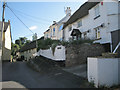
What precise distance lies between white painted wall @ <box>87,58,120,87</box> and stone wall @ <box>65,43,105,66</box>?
5.44 metres

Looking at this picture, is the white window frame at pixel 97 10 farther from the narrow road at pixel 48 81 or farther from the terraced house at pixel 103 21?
the narrow road at pixel 48 81

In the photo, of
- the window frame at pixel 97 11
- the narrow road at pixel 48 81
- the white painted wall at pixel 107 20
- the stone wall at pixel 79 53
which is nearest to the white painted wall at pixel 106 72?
the narrow road at pixel 48 81

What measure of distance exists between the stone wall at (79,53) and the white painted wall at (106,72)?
544 cm

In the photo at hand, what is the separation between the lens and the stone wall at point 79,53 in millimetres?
10859

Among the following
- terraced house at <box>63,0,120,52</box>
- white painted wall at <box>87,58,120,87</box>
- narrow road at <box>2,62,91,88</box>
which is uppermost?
terraced house at <box>63,0,120,52</box>

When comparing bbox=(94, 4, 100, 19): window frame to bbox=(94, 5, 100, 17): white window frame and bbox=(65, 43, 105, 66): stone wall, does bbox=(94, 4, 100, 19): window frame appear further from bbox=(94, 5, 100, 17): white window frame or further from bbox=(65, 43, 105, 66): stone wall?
bbox=(65, 43, 105, 66): stone wall

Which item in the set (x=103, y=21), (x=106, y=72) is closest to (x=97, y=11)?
(x=103, y=21)

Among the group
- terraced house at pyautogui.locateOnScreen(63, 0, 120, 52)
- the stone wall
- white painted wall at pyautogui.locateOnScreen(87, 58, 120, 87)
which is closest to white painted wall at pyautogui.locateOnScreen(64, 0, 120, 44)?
terraced house at pyautogui.locateOnScreen(63, 0, 120, 52)

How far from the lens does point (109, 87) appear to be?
5.05 metres

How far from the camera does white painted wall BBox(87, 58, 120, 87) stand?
5.18m

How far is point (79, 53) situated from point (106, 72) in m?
5.82

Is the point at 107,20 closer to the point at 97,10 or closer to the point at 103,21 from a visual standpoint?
the point at 103,21

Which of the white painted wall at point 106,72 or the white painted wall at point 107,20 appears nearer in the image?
the white painted wall at point 106,72

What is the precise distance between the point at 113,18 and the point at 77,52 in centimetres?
585
